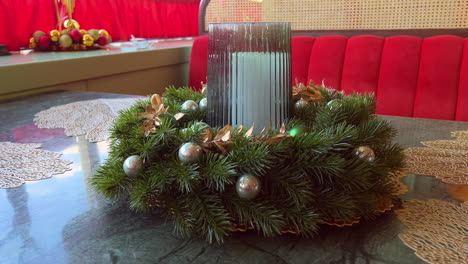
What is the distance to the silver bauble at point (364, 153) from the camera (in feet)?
1.44

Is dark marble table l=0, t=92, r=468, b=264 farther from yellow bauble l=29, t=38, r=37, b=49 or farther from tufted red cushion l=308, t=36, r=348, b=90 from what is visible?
yellow bauble l=29, t=38, r=37, b=49

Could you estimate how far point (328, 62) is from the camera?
1.76 m

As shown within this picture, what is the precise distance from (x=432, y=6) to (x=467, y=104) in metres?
0.48

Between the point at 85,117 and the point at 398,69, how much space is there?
48.2 inches

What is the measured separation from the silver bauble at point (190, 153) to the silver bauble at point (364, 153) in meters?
0.17

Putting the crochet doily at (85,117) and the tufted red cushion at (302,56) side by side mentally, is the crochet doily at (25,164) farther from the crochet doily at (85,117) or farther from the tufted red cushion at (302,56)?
the tufted red cushion at (302,56)

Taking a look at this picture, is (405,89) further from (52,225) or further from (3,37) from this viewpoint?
(3,37)

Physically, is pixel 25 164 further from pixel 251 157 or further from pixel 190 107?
pixel 251 157

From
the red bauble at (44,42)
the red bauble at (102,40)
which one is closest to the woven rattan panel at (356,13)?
the red bauble at (102,40)

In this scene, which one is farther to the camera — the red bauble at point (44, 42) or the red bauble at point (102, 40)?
the red bauble at point (102, 40)

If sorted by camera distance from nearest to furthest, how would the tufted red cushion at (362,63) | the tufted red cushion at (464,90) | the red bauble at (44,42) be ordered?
the tufted red cushion at (464,90) < the tufted red cushion at (362,63) < the red bauble at (44,42)

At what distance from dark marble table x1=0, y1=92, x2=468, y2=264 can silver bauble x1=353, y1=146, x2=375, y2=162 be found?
0.07 m

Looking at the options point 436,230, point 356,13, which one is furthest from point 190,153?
point 356,13

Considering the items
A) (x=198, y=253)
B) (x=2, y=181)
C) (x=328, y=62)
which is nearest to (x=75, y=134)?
(x=2, y=181)
